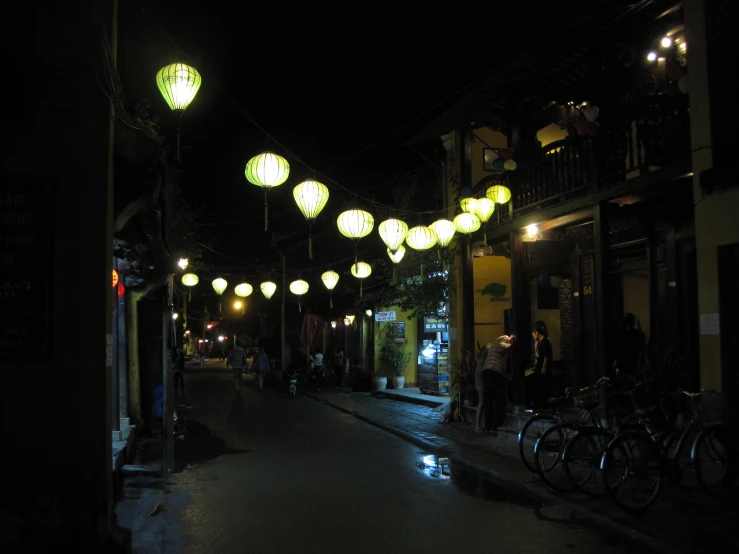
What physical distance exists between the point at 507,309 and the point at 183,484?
11026 millimetres

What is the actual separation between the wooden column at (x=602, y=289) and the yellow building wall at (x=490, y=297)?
6.81 meters

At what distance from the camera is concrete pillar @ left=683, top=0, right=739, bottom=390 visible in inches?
341

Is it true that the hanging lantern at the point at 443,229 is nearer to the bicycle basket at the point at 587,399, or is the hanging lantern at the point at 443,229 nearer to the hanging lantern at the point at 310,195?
the hanging lantern at the point at 310,195

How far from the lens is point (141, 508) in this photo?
8234 mm

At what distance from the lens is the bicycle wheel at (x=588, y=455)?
8164mm

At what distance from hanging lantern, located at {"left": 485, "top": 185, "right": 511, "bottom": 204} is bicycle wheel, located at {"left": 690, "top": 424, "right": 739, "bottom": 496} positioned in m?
7.23

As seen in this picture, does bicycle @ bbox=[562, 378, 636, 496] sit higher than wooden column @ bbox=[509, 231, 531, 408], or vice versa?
wooden column @ bbox=[509, 231, 531, 408]

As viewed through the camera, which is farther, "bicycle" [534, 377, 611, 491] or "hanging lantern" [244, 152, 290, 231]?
"hanging lantern" [244, 152, 290, 231]

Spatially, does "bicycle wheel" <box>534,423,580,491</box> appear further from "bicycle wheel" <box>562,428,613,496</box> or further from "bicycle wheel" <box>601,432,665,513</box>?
"bicycle wheel" <box>601,432,665,513</box>

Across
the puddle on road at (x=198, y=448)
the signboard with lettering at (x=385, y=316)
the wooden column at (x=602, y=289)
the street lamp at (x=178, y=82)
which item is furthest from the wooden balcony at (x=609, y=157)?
the signboard with lettering at (x=385, y=316)

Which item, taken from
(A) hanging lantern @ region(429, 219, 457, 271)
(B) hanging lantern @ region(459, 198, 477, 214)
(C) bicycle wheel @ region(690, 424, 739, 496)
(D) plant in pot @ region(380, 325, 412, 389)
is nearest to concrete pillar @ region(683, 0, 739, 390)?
(C) bicycle wheel @ region(690, 424, 739, 496)

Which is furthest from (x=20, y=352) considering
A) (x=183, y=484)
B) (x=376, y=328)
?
(x=376, y=328)

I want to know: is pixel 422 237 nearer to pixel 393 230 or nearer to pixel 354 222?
pixel 393 230

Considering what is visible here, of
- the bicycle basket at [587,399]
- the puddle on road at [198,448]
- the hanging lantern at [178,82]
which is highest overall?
the hanging lantern at [178,82]
